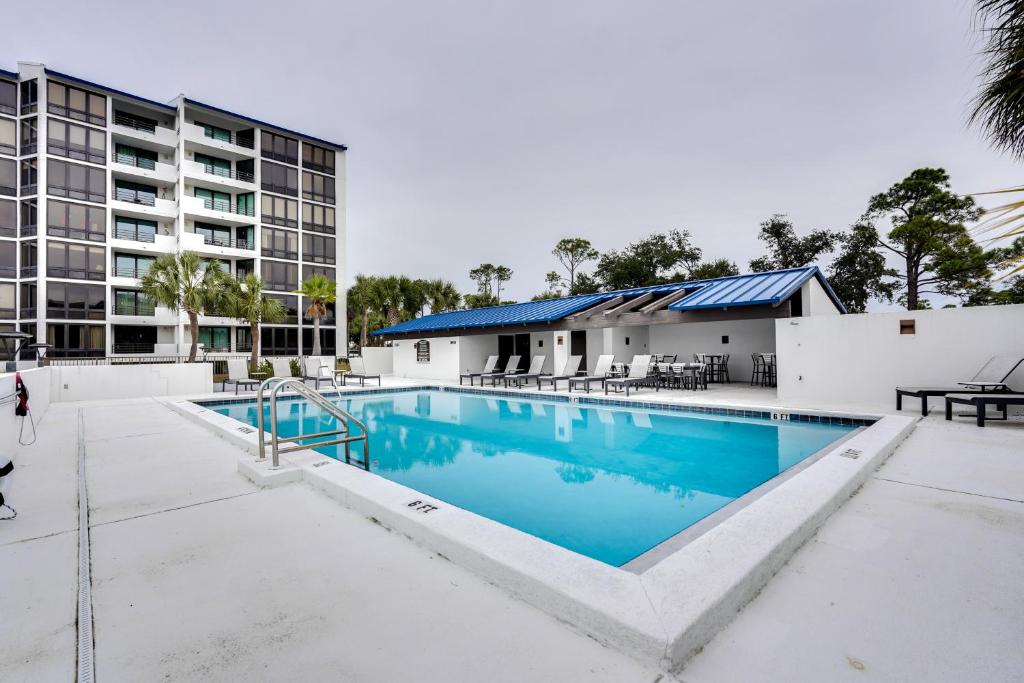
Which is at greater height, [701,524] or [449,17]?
[449,17]

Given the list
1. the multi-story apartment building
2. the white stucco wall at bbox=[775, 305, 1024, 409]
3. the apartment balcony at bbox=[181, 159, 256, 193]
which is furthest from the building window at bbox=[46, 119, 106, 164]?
the white stucco wall at bbox=[775, 305, 1024, 409]

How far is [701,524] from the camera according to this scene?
157 inches

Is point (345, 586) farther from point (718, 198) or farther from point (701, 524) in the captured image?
point (718, 198)

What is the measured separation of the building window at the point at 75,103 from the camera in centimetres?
2328

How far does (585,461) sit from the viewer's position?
689 centimetres

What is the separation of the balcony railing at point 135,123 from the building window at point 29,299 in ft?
31.3

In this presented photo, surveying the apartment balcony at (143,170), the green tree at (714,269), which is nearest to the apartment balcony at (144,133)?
the apartment balcony at (143,170)

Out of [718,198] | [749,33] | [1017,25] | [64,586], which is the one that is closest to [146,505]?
[64,586]

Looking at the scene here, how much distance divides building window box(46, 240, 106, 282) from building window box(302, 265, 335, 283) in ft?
30.9

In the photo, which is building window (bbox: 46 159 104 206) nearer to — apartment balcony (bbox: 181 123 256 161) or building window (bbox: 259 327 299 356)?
apartment balcony (bbox: 181 123 256 161)

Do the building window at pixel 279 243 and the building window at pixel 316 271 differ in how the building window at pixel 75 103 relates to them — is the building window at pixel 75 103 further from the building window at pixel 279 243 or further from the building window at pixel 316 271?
the building window at pixel 316 271

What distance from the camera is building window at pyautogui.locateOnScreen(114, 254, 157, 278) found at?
2473 cm

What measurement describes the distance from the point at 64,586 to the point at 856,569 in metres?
4.58

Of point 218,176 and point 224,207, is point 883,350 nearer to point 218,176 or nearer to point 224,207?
point 218,176
